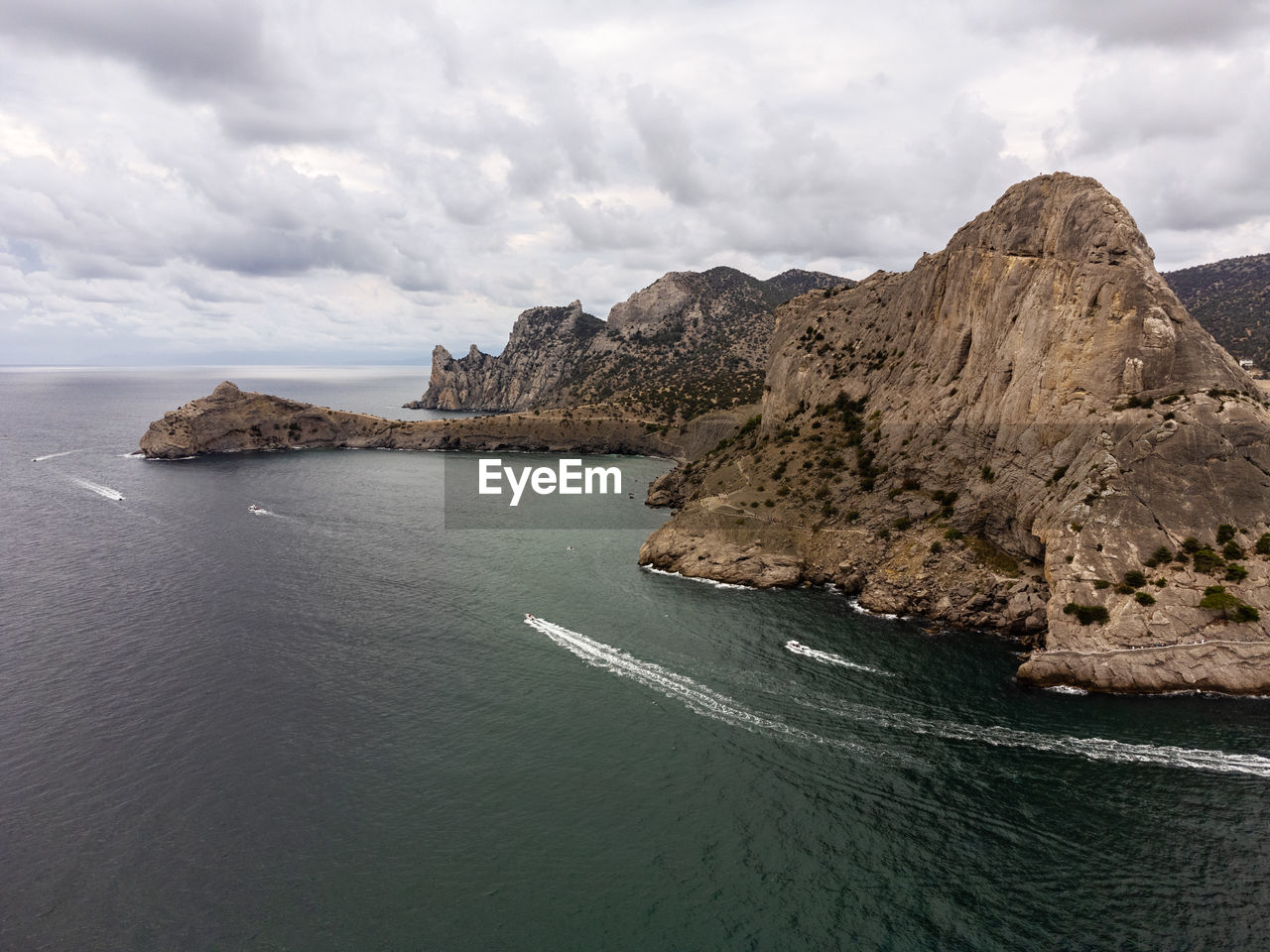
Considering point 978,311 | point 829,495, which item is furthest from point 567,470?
point 978,311

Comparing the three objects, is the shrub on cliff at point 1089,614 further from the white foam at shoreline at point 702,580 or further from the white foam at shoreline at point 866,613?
the white foam at shoreline at point 702,580

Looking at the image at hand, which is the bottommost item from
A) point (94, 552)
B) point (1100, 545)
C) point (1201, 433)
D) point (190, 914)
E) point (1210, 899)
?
point (190, 914)

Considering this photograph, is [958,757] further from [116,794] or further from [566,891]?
[116,794]

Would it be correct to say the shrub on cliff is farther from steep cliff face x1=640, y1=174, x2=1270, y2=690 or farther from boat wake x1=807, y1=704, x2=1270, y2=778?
boat wake x1=807, y1=704, x2=1270, y2=778

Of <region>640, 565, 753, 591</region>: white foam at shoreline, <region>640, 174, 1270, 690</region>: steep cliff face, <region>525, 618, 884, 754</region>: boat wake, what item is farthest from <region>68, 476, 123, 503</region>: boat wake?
<region>640, 174, 1270, 690</region>: steep cliff face

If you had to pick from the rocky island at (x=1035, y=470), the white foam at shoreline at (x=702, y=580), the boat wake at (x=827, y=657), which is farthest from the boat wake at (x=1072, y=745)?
the white foam at shoreline at (x=702, y=580)

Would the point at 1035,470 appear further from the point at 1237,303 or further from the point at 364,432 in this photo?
Answer: the point at 364,432
